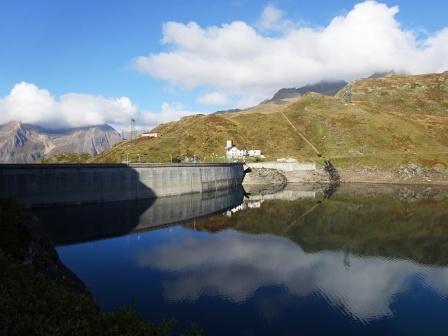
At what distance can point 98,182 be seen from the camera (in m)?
96.2

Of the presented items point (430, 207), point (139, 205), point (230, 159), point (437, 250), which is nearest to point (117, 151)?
point (230, 159)

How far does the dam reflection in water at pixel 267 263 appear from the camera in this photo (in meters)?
38.0

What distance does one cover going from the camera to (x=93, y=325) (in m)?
17.2

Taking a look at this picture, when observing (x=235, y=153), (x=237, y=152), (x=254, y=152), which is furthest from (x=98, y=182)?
(x=254, y=152)

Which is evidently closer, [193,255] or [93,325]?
[93,325]

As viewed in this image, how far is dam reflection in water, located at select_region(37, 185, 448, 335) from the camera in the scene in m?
38.0

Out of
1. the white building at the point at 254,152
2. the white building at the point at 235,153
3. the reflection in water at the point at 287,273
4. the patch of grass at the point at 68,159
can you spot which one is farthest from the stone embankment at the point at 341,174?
the reflection in water at the point at 287,273

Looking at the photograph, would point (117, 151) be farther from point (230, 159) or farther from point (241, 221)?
point (241, 221)

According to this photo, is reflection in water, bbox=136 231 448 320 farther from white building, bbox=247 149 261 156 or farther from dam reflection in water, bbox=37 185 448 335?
white building, bbox=247 149 261 156

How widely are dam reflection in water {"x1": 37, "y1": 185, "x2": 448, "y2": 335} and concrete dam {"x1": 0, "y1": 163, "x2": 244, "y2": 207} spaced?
12.2 ft

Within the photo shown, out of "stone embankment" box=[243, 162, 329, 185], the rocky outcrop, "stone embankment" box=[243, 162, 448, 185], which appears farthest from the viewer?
"stone embankment" box=[243, 162, 329, 185]

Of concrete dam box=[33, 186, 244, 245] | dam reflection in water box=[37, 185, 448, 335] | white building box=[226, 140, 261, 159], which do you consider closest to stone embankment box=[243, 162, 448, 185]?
white building box=[226, 140, 261, 159]

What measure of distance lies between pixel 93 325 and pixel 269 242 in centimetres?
5358

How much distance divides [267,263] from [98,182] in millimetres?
53890
